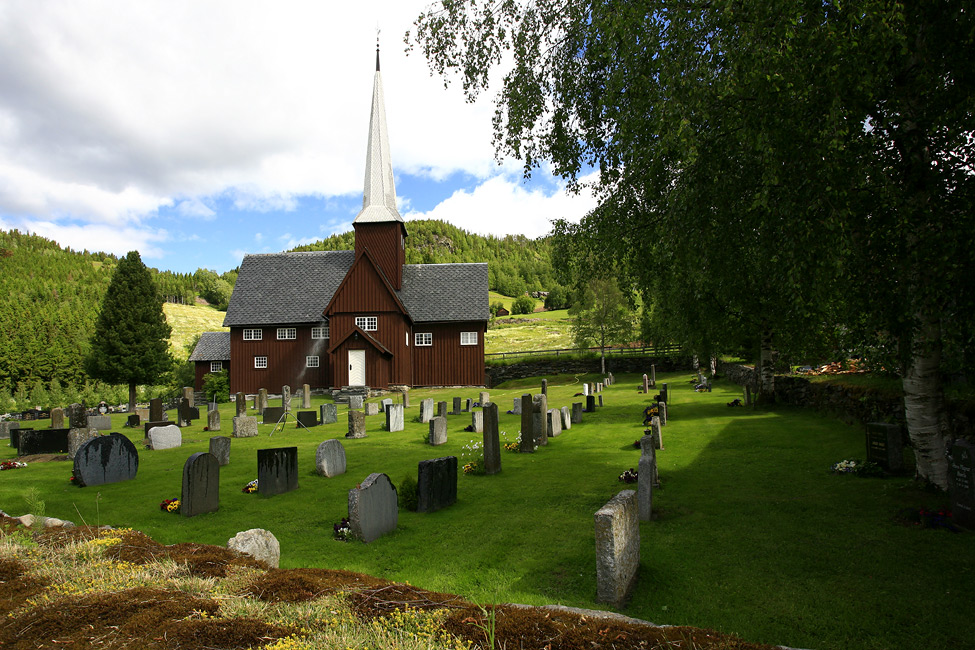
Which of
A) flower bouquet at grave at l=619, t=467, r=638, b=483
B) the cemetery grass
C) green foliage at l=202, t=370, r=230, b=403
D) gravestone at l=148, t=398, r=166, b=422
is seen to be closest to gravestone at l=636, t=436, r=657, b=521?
the cemetery grass

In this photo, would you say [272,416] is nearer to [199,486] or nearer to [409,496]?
[199,486]

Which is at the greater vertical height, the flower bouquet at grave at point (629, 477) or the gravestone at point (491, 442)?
the gravestone at point (491, 442)

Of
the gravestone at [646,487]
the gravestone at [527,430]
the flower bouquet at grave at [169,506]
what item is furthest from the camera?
the gravestone at [527,430]

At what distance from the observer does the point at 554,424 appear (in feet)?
54.3

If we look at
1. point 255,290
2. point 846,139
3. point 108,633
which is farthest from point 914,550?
point 255,290

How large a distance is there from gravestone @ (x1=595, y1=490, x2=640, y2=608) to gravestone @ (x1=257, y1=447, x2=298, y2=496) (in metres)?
7.19

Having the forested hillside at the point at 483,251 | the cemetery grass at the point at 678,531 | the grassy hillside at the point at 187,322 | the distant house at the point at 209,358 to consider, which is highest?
the forested hillside at the point at 483,251

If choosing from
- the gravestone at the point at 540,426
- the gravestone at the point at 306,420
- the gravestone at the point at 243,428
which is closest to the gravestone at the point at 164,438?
the gravestone at the point at 243,428

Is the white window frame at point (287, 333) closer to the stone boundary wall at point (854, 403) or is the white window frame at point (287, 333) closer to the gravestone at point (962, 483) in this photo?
the stone boundary wall at point (854, 403)

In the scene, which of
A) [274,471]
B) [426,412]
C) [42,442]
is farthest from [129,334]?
[274,471]

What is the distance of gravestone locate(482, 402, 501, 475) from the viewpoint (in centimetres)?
1169

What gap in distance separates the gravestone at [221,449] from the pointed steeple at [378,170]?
2690cm

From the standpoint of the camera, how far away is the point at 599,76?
10289 mm

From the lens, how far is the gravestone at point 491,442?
11.7 metres
